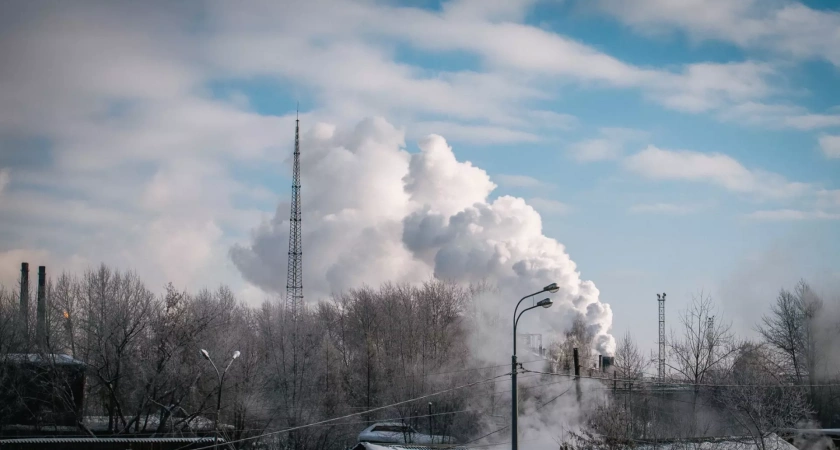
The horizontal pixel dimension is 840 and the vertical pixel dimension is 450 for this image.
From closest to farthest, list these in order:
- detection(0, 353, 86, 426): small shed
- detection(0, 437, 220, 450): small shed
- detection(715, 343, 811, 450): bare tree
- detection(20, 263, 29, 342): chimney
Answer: detection(715, 343, 811, 450): bare tree → detection(0, 437, 220, 450): small shed → detection(0, 353, 86, 426): small shed → detection(20, 263, 29, 342): chimney

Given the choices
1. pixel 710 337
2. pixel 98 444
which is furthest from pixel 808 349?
pixel 98 444

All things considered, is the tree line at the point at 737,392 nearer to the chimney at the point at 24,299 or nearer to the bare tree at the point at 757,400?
the bare tree at the point at 757,400

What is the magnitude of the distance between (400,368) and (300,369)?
8138 millimetres

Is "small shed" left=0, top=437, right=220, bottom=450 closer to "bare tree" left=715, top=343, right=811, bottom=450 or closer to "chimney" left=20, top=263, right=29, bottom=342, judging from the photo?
"chimney" left=20, top=263, right=29, bottom=342

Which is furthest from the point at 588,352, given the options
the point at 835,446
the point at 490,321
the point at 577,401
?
the point at 835,446

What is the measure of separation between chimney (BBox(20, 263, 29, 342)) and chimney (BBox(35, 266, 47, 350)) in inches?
32.4

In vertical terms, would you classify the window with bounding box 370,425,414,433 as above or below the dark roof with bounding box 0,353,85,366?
below

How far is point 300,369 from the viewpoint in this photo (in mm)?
53906

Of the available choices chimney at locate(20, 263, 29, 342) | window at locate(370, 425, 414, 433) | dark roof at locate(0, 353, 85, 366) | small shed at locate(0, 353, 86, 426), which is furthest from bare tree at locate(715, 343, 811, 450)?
chimney at locate(20, 263, 29, 342)

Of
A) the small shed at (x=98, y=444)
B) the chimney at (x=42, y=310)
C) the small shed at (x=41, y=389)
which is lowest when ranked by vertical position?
the small shed at (x=98, y=444)

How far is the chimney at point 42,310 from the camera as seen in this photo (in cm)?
4784

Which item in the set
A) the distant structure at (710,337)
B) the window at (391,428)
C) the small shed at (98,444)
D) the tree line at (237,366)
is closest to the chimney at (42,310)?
the tree line at (237,366)

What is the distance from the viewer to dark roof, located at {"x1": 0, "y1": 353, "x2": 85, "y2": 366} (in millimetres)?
46406

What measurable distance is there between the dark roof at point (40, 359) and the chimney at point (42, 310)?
0.76m
